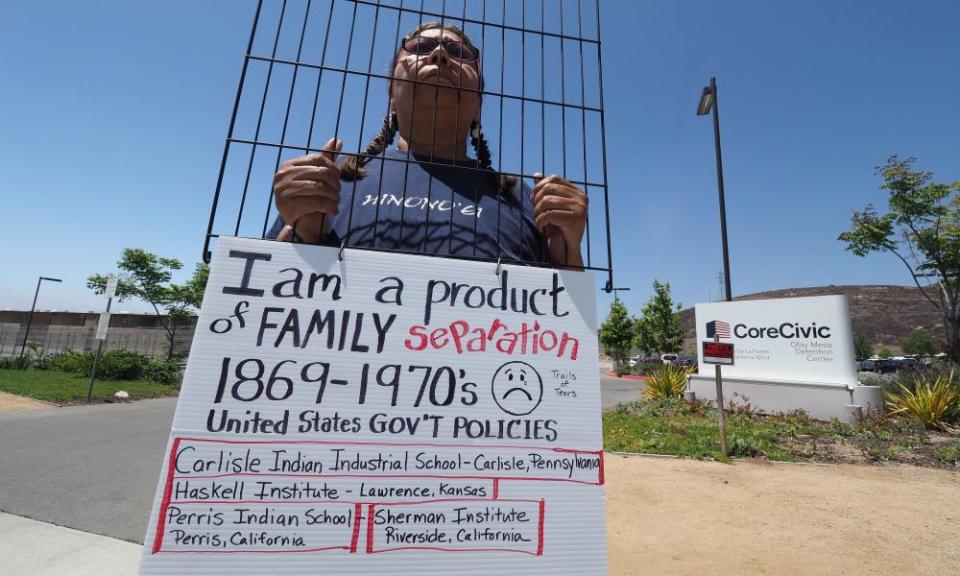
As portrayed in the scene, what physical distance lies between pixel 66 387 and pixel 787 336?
17366 millimetres

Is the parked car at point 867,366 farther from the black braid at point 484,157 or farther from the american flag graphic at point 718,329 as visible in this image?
the black braid at point 484,157

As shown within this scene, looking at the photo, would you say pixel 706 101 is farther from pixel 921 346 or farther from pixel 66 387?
pixel 921 346

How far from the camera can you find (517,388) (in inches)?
46.6

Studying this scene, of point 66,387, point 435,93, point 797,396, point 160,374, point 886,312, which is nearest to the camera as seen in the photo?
point 435,93

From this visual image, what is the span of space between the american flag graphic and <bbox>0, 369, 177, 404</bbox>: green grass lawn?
14.3 metres

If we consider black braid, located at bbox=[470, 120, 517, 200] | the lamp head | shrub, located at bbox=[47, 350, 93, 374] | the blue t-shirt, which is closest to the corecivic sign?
the lamp head

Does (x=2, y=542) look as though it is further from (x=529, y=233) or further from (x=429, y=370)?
(x=529, y=233)

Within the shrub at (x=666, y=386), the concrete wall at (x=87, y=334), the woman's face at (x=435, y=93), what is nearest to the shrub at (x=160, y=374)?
the concrete wall at (x=87, y=334)

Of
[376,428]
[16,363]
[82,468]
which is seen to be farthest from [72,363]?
[376,428]

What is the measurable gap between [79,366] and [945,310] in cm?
3144

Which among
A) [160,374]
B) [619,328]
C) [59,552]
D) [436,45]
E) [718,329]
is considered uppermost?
[619,328]

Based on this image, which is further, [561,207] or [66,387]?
[66,387]

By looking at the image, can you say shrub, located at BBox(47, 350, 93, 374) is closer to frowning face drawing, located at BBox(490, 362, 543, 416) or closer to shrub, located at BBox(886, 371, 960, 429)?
frowning face drawing, located at BBox(490, 362, 543, 416)

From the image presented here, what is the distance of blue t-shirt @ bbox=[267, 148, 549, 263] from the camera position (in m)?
1.50
